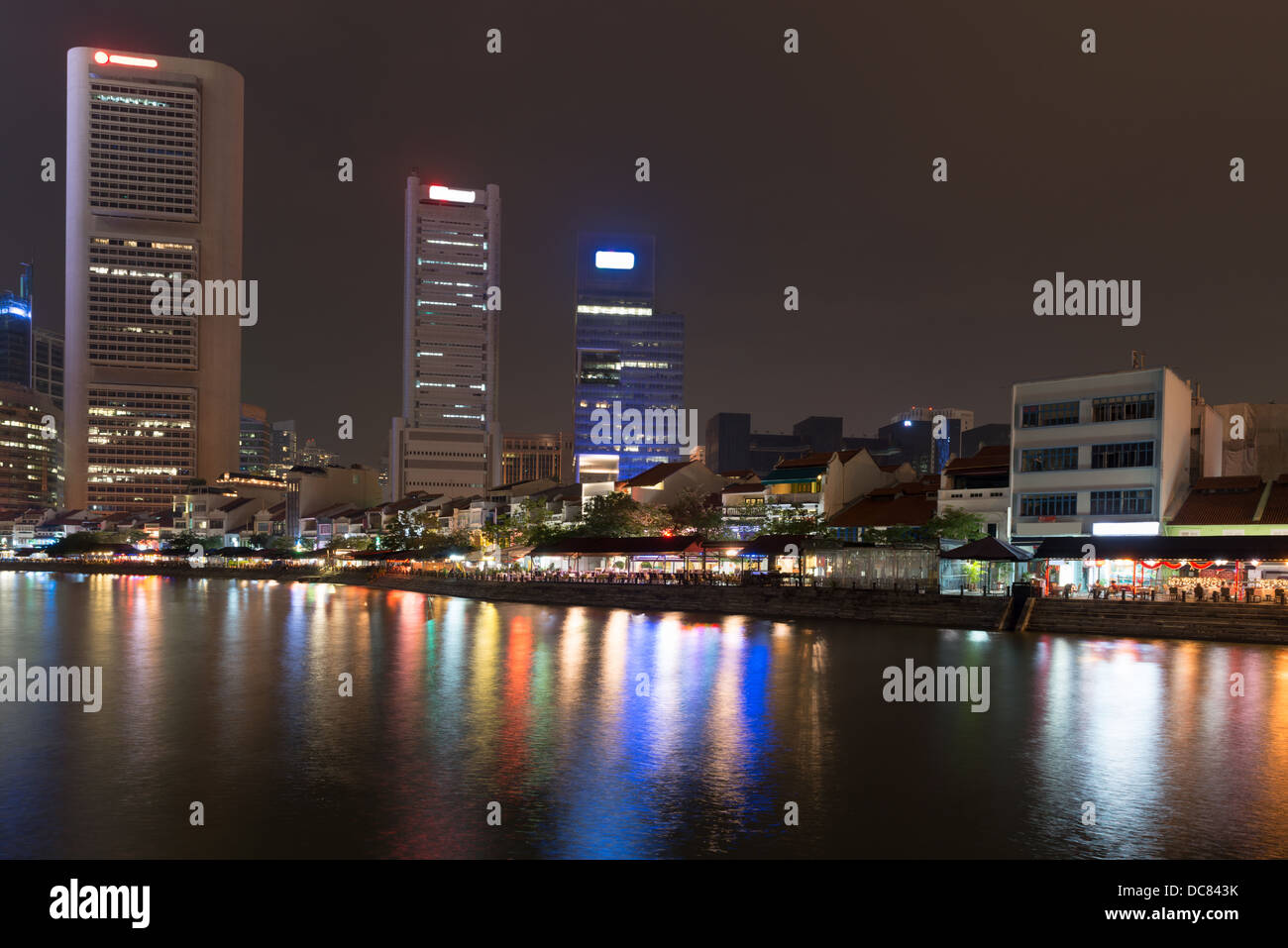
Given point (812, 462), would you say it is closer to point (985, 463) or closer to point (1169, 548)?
point (985, 463)

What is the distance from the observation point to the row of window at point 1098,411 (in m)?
53.5

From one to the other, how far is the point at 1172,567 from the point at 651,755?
3802 centimetres

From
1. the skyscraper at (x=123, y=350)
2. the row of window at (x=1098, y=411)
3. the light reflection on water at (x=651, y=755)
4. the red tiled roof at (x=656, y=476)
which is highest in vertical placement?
the skyscraper at (x=123, y=350)

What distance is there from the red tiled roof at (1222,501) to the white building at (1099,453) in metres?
0.94

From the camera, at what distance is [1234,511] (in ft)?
166

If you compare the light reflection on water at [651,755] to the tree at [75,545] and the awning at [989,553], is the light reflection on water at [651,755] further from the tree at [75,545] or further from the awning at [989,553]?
the tree at [75,545]

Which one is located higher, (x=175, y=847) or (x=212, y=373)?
(x=212, y=373)

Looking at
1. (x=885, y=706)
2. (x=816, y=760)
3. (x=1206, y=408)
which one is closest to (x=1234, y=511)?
(x=1206, y=408)

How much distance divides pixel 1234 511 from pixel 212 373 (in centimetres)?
19615

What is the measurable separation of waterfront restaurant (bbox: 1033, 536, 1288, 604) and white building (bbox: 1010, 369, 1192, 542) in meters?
3.78

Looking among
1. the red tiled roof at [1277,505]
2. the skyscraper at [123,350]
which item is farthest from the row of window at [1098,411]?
the skyscraper at [123,350]

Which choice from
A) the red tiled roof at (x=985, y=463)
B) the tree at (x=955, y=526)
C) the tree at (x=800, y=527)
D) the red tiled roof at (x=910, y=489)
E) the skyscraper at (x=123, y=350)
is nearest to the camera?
the tree at (x=955, y=526)
